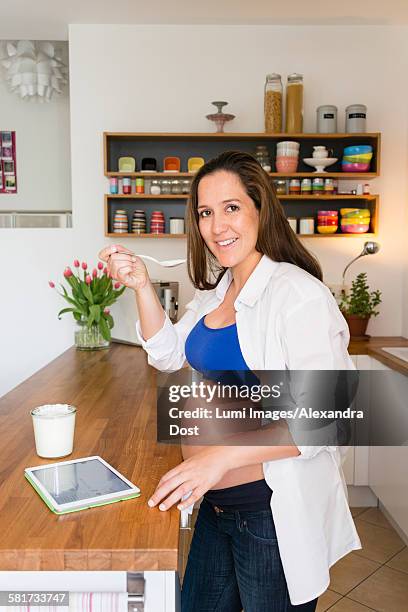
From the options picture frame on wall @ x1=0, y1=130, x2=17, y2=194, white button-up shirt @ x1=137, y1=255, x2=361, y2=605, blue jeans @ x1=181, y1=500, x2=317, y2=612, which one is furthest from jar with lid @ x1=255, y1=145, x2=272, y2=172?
blue jeans @ x1=181, y1=500, x2=317, y2=612

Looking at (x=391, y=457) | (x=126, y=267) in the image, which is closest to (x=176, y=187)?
(x=391, y=457)

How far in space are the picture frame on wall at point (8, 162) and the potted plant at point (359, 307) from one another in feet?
6.78

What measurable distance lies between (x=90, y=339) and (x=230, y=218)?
1.73 meters

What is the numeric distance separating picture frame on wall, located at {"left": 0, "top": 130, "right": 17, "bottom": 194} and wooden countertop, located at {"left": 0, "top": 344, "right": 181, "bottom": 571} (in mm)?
1707

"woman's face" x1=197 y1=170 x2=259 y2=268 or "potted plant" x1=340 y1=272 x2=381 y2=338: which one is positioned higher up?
"woman's face" x1=197 y1=170 x2=259 y2=268

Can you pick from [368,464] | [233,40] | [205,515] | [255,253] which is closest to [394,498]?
[368,464]

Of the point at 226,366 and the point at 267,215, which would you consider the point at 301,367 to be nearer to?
the point at 226,366

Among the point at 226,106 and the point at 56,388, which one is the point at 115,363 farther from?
the point at 226,106

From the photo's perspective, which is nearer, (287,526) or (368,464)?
(287,526)

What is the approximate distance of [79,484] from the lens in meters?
1.15

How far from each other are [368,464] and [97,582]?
238cm

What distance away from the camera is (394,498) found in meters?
2.71

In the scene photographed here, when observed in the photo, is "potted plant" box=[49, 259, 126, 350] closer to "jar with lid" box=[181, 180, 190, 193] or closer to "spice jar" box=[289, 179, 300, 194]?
"jar with lid" box=[181, 180, 190, 193]

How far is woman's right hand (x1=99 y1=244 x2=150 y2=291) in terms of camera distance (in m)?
1.38
